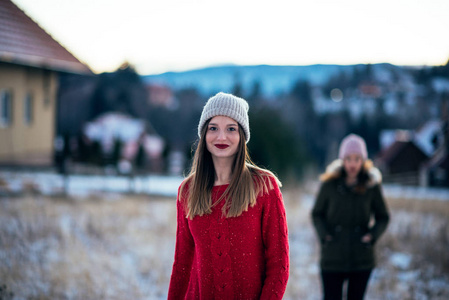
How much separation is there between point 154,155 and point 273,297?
A: 1379 cm

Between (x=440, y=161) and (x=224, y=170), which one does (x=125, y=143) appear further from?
(x=224, y=170)

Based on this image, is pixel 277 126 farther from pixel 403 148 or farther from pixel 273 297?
pixel 273 297

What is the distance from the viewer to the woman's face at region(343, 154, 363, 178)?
128 inches

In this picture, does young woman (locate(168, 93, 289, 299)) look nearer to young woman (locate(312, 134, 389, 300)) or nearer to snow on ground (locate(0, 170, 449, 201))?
young woman (locate(312, 134, 389, 300))

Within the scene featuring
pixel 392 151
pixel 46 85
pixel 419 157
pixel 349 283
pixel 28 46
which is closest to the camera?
pixel 349 283

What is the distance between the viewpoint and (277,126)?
13.6 meters

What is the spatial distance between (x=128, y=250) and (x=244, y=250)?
6034mm

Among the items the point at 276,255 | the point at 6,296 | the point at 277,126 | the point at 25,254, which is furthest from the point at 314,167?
the point at 276,255

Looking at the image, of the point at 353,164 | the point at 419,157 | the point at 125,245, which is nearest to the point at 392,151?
the point at 419,157

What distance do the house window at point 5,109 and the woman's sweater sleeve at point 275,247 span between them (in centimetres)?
958

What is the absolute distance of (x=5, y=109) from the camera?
943cm

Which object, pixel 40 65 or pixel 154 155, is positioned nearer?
pixel 40 65

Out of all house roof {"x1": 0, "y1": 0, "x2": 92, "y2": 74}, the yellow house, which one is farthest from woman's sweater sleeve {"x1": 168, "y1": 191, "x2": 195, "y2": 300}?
the yellow house

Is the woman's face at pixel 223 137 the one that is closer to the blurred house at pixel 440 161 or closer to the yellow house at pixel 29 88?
the yellow house at pixel 29 88
